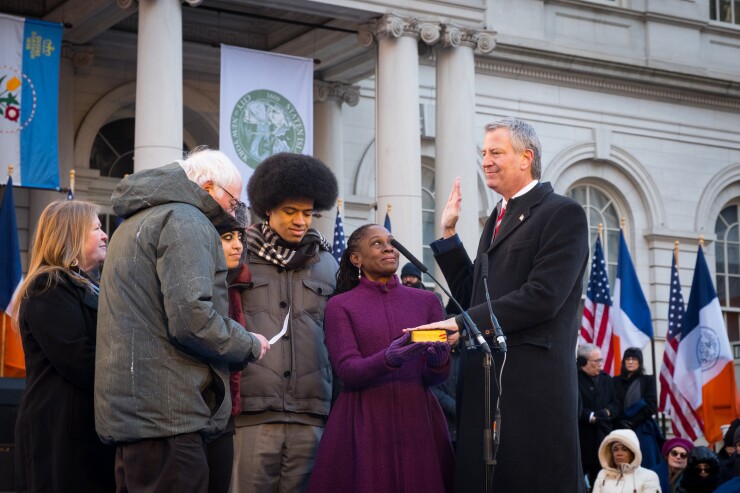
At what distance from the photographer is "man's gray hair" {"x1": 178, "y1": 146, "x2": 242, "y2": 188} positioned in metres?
5.55

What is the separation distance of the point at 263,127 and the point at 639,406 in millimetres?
5846

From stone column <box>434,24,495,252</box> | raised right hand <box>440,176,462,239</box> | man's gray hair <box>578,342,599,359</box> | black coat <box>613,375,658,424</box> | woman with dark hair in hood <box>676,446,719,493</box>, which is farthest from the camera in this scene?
stone column <box>434,24,495,252</box>

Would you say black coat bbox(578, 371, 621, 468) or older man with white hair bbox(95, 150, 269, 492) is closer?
older man with white hair bbox(95, 150, 269, 492)

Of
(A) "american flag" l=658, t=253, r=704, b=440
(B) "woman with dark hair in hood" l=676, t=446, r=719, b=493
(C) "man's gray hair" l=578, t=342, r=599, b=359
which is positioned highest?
(C) "man's gray hair" l=578, t=342, r=599, b=359

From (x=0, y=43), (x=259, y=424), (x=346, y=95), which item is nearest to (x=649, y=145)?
(x=346, y=95)

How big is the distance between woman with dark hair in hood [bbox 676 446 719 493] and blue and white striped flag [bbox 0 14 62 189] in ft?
26.4

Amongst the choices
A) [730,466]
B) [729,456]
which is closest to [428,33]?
[729,456]

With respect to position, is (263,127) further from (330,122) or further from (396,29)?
(330,122)

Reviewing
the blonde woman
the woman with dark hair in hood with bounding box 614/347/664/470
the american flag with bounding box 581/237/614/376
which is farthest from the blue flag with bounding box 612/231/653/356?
the blonde woman

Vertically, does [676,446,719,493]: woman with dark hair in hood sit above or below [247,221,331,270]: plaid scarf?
below

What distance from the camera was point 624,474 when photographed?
37.0 feet

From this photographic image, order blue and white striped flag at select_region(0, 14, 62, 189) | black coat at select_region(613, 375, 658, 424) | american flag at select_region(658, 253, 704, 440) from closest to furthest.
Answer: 1. black coat at select_region(613, 375, 658, 424)
2. blue and white striped flag at select_region(0, 14, 62, 189)
3. american flag at select_region(658, 253, 704, 440)

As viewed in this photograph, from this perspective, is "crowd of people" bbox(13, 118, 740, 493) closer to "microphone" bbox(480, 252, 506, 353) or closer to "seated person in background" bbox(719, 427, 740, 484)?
"microphone" bbox(480, 252, 506, 353)

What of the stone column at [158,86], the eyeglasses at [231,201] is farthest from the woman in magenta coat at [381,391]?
the stone column at [158,86]
